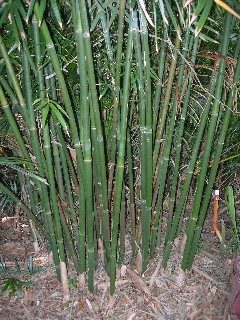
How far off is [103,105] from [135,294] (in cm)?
88

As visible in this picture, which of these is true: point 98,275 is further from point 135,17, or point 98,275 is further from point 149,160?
point 135,17

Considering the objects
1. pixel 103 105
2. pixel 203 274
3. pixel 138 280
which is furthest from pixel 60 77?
pixel 203 274

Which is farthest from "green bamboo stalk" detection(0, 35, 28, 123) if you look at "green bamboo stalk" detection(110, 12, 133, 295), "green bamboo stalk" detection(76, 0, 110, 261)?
"green bamboo stalk" detection(110, 12, 133, 295)

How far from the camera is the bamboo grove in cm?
119

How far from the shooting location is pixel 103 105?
1.46 meters

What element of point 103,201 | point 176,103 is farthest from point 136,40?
point 103,201

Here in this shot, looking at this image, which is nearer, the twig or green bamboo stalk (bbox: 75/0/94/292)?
green bamboo stalk (bbox: 75/0/94/292)

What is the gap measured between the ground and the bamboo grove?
2.5 inches

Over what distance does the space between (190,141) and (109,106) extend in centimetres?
60

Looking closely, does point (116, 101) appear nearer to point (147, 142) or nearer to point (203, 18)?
point (147, 142)

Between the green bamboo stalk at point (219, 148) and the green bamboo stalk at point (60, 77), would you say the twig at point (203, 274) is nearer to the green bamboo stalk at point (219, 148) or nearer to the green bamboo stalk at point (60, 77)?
the green bamboo stalk at point (219, 148)

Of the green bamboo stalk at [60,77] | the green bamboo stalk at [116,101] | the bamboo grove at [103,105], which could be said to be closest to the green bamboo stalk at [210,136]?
the bamboo grove at [103,105]

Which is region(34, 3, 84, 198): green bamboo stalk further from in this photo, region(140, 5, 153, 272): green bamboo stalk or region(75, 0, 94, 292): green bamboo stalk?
region(140, 5, 153, 272): green bamboo stalk

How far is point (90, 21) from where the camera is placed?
4.07 ft
